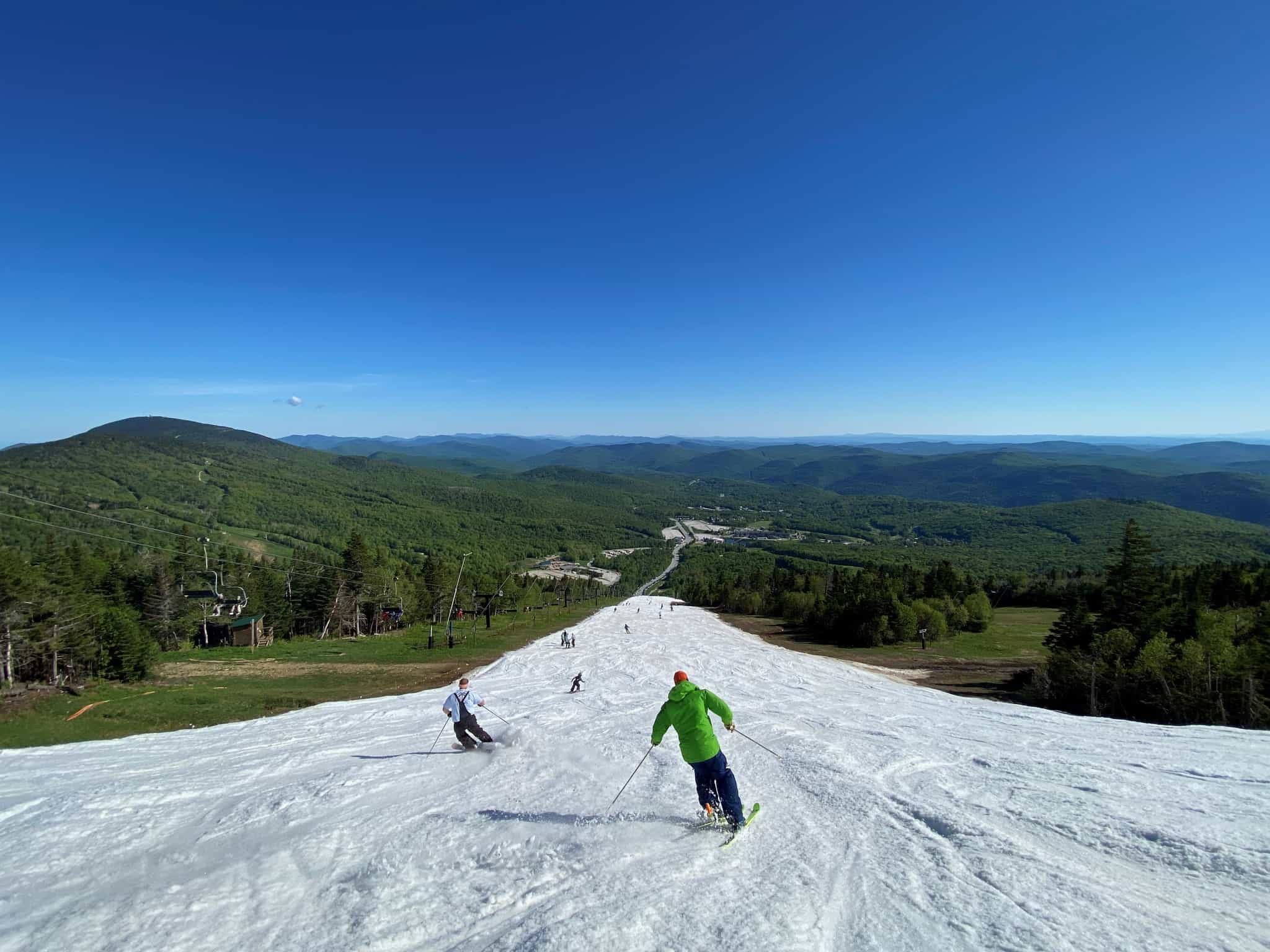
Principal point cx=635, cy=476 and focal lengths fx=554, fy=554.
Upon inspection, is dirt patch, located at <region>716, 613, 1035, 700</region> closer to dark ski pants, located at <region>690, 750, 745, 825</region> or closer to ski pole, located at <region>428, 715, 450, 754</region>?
ski pole, located at <region>428, 715, 450, 754</region>

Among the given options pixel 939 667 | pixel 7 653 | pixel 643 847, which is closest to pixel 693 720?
pixel 643 847

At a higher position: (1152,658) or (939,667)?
(1152,658)


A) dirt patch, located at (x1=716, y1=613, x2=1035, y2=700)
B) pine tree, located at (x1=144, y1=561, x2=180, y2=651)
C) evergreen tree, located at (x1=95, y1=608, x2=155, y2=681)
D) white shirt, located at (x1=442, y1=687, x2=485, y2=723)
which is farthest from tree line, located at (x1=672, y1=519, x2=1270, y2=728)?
pine tree, located at (x1=144, y1=561, x2=180, y2=651)

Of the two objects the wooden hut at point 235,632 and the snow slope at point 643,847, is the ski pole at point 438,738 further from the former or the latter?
the wooden hut at point 235,632

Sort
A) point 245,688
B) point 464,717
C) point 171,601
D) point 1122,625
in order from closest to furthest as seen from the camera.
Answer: point 464,717 → point 245,688 → point 1122,625 → point 171,601

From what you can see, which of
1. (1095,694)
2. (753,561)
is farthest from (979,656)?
(753,561)

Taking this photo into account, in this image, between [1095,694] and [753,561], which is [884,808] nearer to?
[1095,694]

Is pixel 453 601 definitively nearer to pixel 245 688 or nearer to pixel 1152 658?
pixel 245 688
